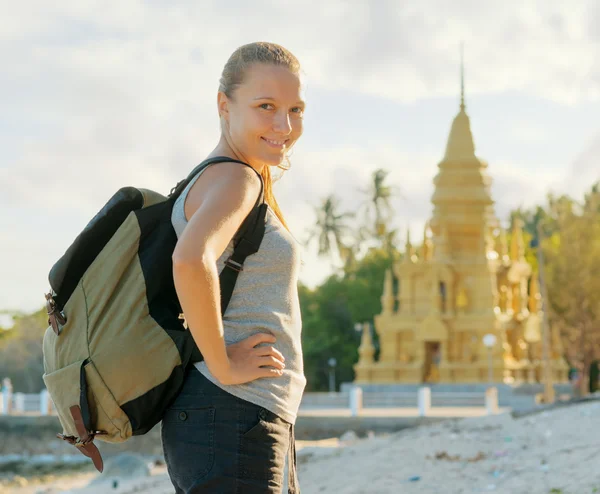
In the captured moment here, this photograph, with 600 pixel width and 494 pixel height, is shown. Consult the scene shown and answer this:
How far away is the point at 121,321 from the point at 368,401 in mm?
29480

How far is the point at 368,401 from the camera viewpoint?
31609 millimetres

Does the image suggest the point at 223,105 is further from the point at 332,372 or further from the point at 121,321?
the point at 332,372

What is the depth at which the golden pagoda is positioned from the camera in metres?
36.1

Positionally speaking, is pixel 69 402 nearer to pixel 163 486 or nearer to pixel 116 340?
pixel 116 340

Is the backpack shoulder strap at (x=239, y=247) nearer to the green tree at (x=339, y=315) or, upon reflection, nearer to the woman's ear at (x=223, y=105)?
the woman's ear at (x=223, y=105)

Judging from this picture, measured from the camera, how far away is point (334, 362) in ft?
139

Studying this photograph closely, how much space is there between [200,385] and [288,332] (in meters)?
0.24

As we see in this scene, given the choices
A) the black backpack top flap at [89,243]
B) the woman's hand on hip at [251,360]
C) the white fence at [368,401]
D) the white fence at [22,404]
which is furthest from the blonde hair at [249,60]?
the white fence at [22,404]

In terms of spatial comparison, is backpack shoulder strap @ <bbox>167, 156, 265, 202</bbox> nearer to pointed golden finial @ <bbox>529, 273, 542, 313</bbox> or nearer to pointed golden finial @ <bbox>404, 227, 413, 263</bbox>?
pointed golden finial @ <bbox>404, 227, 413, 263</bbox>

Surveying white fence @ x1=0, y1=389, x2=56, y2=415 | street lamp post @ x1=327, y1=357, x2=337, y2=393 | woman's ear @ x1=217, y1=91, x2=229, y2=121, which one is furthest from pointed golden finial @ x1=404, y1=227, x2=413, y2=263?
woman's ear @ x1=217, y1=91, x2=229, y2=121

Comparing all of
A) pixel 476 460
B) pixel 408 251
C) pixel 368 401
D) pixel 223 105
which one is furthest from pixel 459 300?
pixel 223 105

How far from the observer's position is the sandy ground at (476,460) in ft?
27.5

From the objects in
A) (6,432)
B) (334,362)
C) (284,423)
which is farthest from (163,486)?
(334,362)

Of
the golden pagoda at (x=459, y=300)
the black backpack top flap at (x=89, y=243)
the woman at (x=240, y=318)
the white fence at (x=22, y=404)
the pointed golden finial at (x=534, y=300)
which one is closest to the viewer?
the woman at (x=240, y=318)
